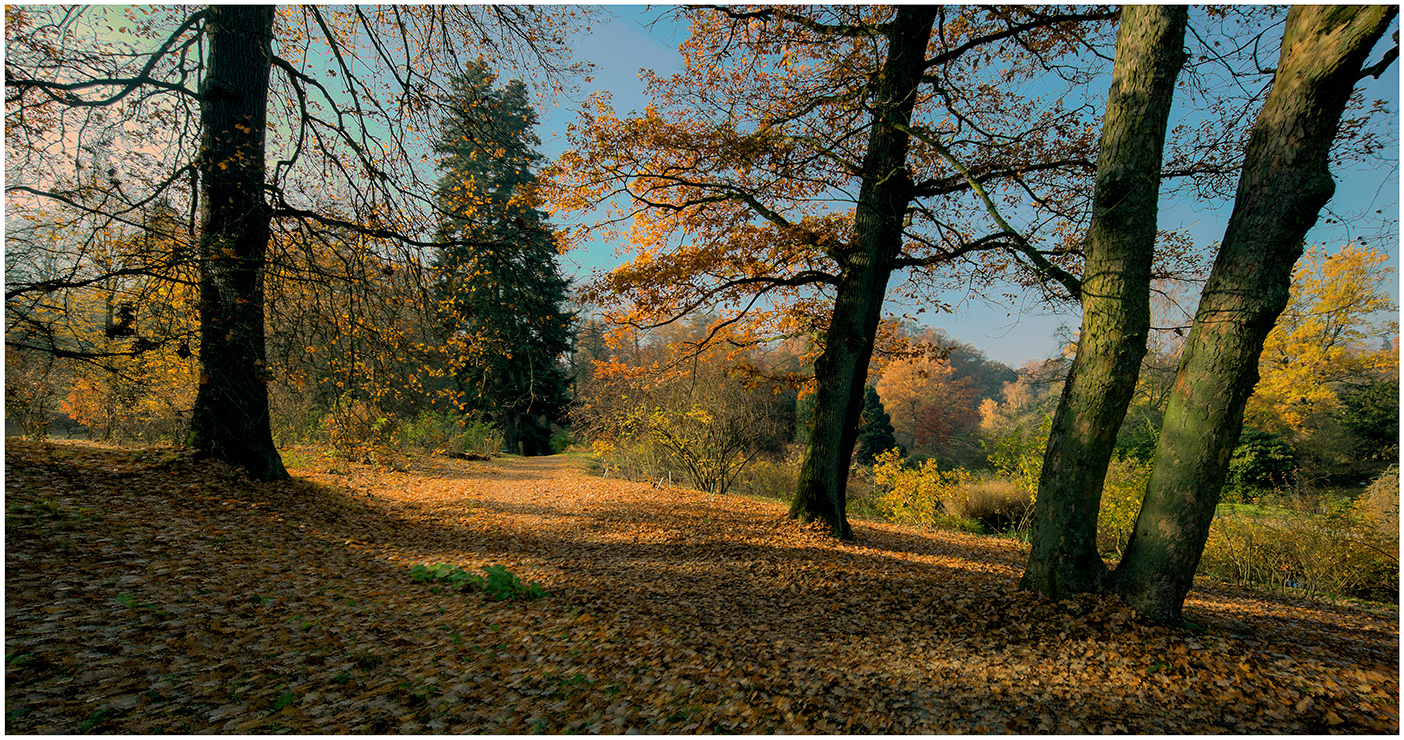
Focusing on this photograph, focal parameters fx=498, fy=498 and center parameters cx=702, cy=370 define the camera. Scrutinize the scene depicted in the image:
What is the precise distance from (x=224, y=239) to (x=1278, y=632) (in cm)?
838

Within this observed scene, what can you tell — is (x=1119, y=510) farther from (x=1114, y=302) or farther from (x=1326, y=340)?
(x=1326, y=340)

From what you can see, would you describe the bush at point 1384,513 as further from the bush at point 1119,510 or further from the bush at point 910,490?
the bush at point 910,490

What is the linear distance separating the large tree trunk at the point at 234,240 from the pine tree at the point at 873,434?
20.1 m

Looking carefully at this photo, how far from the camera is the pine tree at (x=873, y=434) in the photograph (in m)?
22.5

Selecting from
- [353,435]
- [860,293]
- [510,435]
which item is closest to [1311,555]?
[860,293]

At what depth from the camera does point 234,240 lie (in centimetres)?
445

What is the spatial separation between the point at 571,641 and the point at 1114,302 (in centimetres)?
460

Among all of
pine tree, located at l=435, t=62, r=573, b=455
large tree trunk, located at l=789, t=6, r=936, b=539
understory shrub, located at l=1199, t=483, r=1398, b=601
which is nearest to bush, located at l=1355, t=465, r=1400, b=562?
understory shrub, located at l=1199, t=483, r=1398, b=601

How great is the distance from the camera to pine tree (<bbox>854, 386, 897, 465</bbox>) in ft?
73.8

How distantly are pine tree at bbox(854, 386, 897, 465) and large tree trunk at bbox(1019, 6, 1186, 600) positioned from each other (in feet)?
60.4

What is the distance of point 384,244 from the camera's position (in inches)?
207

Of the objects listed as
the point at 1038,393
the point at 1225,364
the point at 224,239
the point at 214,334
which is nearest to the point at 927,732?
the point at 1225,364

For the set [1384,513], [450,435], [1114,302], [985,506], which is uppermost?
[1114,302]

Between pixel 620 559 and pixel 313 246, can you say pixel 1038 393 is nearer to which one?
pixel 620 559
